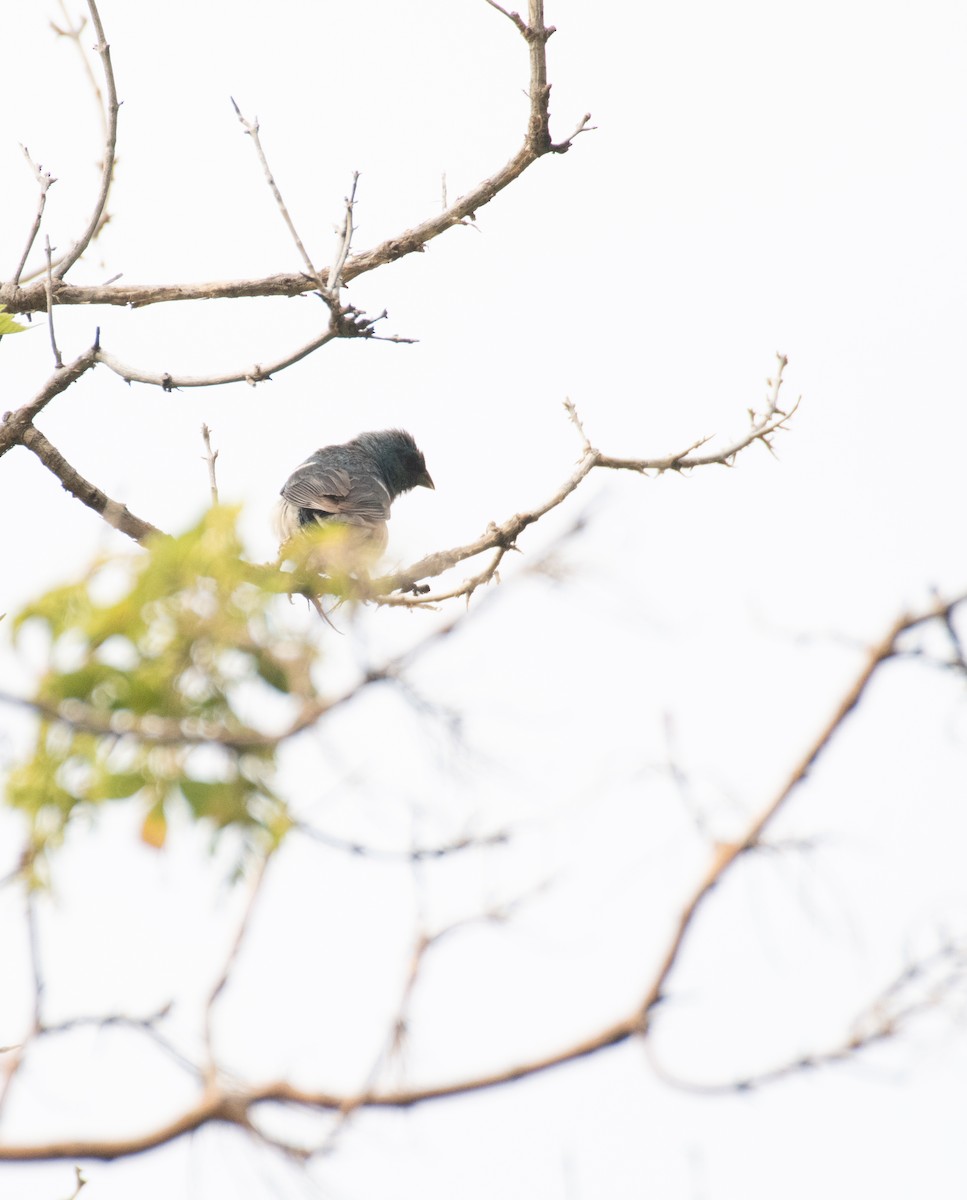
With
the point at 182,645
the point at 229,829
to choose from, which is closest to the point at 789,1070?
the point at 229,829

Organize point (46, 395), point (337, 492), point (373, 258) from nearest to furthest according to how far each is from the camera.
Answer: point (46, 395) → point (373, 258) → point (337, 492)

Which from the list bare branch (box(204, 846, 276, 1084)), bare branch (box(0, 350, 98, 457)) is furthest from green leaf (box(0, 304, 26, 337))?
bare branch (box(204, 846, 276, 1084))

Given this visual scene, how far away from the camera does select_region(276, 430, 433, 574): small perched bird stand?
1001 cm

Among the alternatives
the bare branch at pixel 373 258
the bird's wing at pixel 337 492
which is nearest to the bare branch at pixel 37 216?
the bare branch at pixel 373 258

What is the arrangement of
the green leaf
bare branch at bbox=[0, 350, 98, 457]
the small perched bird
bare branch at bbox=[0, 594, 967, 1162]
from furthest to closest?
1. the small perched bird
2. bare branch at bbox=[0, 350, 98, 457]
3. the green leaf
4. bare branch at bbox=[0, 594, 967, 1162]

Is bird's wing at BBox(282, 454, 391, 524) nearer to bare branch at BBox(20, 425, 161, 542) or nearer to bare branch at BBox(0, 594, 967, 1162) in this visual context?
bare branch at BBox(20, 425, 161, 542)

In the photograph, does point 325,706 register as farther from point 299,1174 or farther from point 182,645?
point 299,1174

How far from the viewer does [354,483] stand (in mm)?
10648

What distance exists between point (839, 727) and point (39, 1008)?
1.81 m

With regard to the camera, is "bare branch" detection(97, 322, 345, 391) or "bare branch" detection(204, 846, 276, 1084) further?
"bare branch" detection(97, 322, 345, 391)

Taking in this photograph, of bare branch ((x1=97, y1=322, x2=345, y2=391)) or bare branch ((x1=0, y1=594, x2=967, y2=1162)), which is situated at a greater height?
bare branch ((x1=97, y1=322, x2=345, y2=391))

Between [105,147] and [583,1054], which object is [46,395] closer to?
[105,147]

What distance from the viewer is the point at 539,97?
5.96 m

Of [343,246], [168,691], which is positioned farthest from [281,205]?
[168,691]
